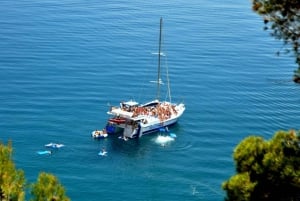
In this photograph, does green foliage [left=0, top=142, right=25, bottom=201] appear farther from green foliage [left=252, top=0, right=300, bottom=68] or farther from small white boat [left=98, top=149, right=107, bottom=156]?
small white boat [left=98, top=149, right=107, bottom=156]

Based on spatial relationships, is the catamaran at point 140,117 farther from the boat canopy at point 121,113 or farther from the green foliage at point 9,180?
the green foliage at point 9,180

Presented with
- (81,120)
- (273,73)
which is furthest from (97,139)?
(273,73)

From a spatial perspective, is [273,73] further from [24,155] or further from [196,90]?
[24,155]

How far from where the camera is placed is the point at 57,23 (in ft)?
353

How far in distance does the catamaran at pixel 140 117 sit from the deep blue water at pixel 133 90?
3.84ft

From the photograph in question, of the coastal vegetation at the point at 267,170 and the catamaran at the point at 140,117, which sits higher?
the catamaran at the point at 140,117

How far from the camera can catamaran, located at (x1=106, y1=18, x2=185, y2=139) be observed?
61.8m

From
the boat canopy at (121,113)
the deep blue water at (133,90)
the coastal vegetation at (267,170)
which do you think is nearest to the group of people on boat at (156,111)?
the boat canopy at (121,113)

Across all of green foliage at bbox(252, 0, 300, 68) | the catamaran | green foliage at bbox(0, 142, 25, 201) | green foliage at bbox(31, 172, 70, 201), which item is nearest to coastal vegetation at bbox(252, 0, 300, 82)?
green foliage at bbox(252, 0, 300, 68)

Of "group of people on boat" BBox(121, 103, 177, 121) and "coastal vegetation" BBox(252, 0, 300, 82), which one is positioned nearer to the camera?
"coastal vegetation" BBox(252, 0, 300, 82)

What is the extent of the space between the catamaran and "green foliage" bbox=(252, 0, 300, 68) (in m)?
47.4

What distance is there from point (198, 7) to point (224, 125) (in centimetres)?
6594

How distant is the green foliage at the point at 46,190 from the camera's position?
14.7 m

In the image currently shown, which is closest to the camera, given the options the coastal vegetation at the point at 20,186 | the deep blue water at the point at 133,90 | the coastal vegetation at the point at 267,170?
the coastal vegetation at the point at 267,170
